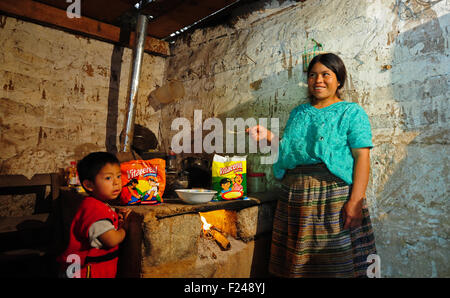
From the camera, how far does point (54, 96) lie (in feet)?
10.3

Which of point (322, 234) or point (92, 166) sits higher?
point (92, 166)

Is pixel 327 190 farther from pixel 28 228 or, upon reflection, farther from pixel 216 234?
pixel 28 228

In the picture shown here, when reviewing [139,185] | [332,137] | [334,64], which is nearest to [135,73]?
[139,185]

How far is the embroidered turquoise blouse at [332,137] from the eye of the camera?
5.32 ft

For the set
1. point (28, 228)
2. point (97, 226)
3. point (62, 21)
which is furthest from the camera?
point (62, 21)

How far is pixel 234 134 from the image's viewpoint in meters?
3.04

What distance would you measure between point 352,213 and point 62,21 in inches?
144

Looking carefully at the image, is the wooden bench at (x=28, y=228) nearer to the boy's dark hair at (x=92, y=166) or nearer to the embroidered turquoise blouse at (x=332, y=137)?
the boy's dark hair at (x=92, y=166)

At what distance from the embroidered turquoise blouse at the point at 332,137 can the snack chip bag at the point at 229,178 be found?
1.64 feet

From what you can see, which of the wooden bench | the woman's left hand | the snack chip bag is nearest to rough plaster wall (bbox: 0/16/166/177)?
the wooden bench

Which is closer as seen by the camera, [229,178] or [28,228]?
[229,178]

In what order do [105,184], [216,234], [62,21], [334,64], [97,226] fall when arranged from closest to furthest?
[97,226] → [105,184] → [334,64] → [216,234] → [62,21]

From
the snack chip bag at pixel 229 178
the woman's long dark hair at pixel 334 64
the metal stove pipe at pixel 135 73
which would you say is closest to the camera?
the woman's long dark hair at pixel 334 64

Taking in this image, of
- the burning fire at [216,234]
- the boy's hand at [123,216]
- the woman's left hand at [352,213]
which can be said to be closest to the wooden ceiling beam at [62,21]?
the boy's hand at [123,216]
